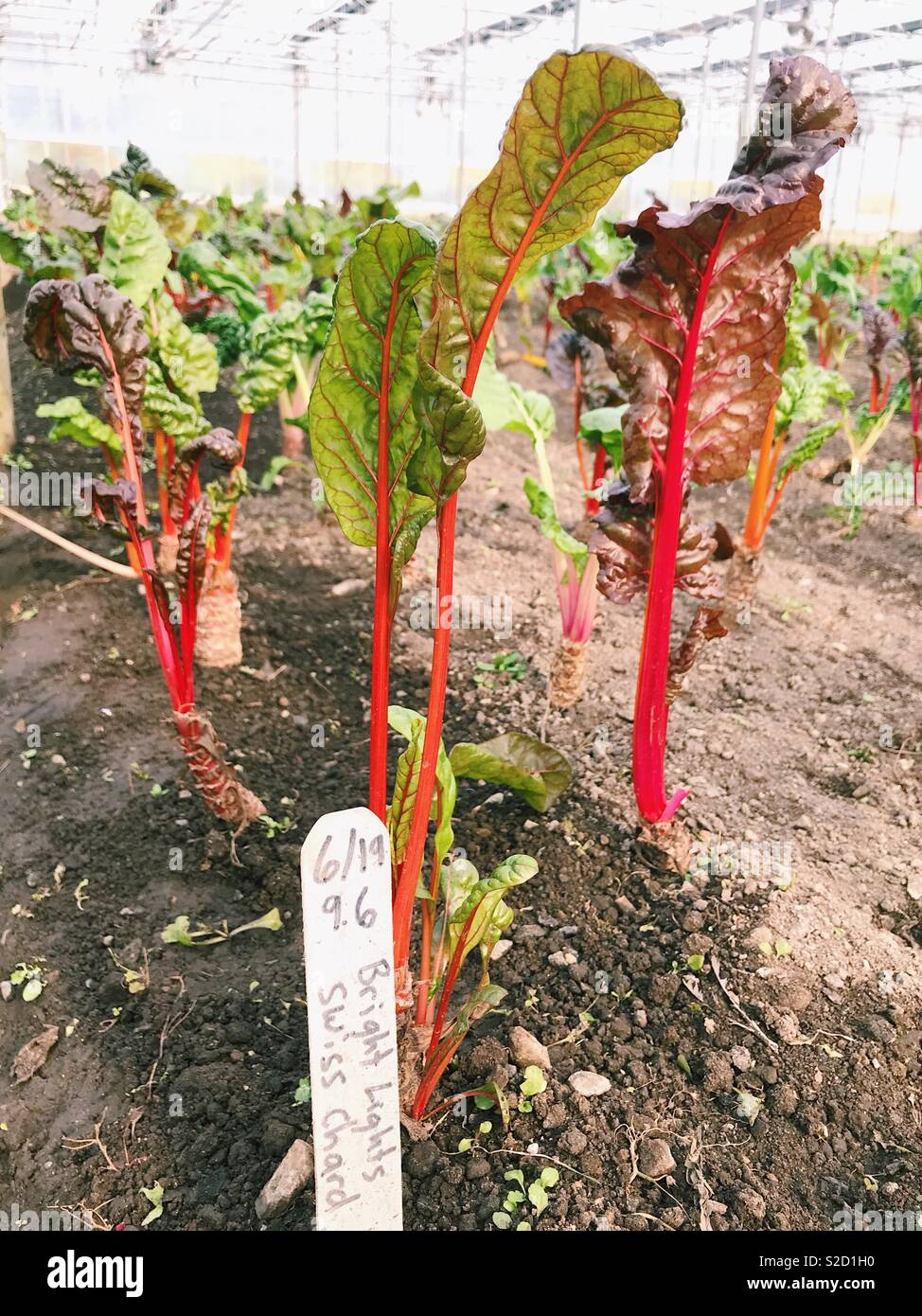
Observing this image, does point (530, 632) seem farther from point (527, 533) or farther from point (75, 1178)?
point (75, 1178)

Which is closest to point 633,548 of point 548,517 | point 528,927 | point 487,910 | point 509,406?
point 548,517

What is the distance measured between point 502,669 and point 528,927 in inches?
53.8

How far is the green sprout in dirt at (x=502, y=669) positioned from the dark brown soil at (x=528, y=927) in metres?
0.05

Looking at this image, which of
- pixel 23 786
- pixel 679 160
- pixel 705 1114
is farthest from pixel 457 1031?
pixel 679 160

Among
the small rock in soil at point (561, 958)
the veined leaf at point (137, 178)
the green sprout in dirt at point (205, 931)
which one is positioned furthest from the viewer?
the veined leaf at point (137, 178)

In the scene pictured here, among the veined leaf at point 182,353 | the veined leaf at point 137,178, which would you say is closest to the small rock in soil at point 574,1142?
the veined leaf at point 182,353

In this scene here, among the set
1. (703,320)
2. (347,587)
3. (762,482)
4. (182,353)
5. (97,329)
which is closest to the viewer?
(703,320)

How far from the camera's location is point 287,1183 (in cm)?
148

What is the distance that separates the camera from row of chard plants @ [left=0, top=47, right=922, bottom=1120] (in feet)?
4.01

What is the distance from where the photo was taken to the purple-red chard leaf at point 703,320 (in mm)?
1708

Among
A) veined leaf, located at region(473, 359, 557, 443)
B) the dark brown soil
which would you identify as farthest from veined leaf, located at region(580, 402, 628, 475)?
the dark brown soil

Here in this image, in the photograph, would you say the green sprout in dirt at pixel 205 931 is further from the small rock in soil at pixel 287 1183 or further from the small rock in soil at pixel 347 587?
the small rock in soil at pixel 347 587

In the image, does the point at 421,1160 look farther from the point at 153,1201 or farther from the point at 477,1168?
the point at 153,1201

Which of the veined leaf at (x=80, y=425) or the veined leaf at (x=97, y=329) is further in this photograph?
the veined leaf at (x=80, y=425)
